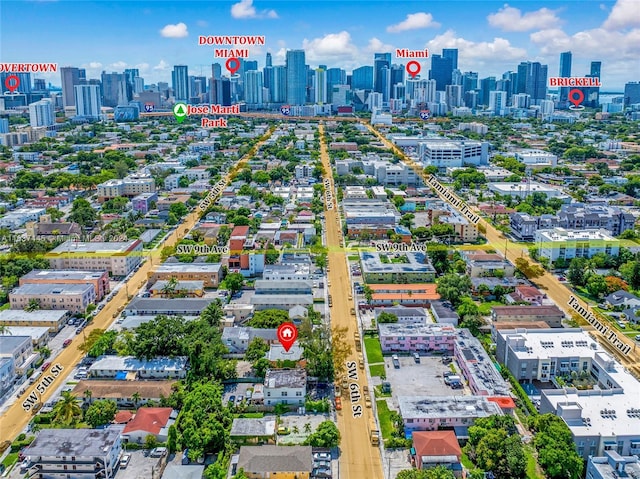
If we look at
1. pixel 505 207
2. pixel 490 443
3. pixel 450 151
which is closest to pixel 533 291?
pixel 490 443

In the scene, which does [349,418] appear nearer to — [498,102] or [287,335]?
[287,335]

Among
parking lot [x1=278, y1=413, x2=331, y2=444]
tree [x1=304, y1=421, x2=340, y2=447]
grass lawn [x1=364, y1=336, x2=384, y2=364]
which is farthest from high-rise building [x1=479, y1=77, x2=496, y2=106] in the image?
tree [x1=304, y1=421, x2=340, y2=447]

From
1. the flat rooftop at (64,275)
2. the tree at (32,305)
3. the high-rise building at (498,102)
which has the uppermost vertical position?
the high-rise building at (498,102)

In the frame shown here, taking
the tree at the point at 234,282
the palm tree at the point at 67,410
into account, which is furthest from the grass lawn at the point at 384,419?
the tree at the point at 234,282

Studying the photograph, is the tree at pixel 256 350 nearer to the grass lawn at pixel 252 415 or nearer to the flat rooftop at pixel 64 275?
the grass lawn at pixel 252 415

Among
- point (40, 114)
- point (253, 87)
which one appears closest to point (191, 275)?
point (40, 114)

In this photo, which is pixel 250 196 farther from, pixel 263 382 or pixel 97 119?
pixel 97 119

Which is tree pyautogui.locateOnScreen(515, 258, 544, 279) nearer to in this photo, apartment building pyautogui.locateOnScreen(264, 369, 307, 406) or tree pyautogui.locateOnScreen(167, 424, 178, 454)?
apartment building pyautogui.locateOnScreen(264, 369, 307, 406)
